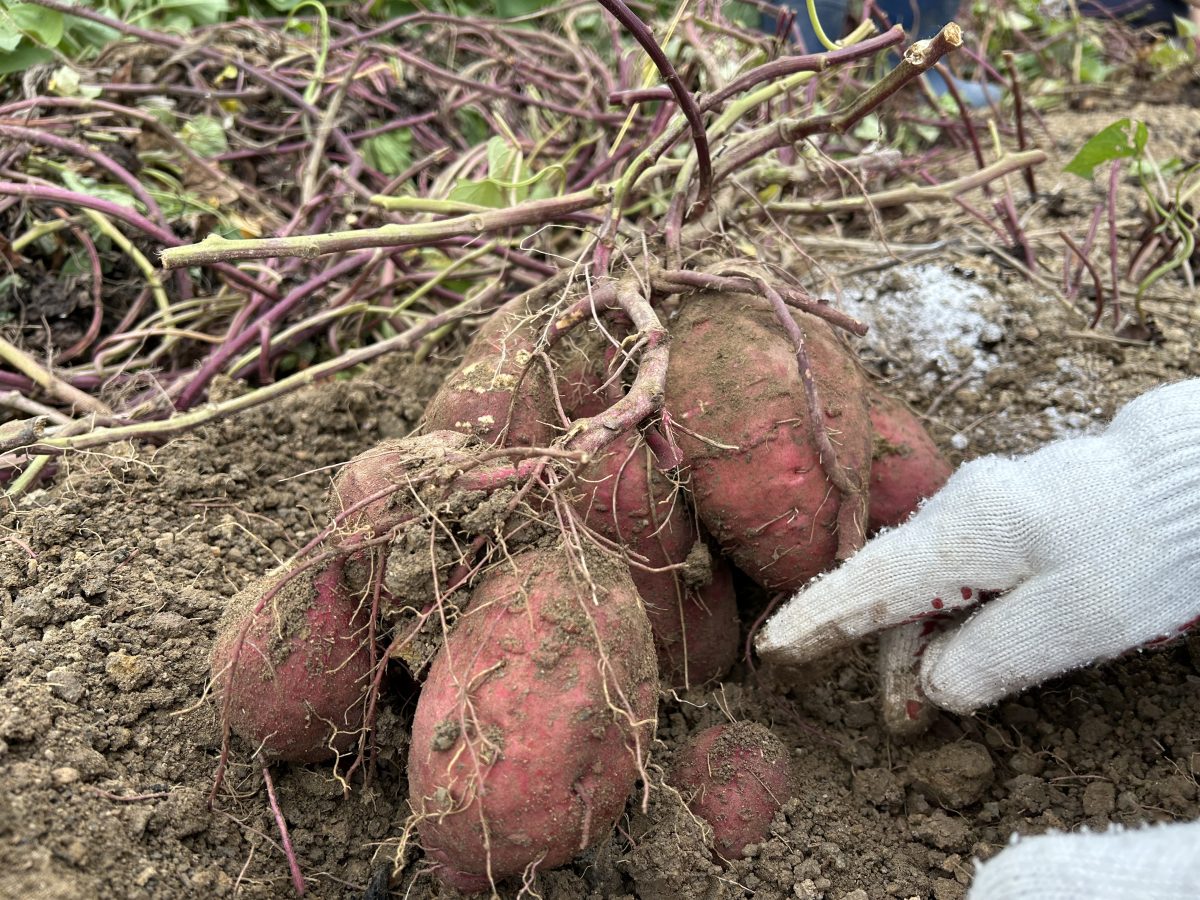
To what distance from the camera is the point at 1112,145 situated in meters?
1.55

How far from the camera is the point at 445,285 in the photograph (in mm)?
1897

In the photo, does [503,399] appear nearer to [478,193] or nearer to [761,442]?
[761,442]

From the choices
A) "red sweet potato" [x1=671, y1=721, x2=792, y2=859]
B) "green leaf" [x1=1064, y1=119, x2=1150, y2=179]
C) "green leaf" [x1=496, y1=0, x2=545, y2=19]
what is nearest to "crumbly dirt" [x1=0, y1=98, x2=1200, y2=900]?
"red sweet potato" [x1=671, y1=721, x2=792, y2=859]

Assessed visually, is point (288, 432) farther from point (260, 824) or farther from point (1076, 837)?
point (1076, 837)

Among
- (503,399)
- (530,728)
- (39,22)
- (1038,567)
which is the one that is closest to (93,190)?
(39,22)

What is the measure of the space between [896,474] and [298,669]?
35.5 inches

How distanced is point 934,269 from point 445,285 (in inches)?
41.2

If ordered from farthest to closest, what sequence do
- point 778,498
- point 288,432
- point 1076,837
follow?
point 288,432 → point 778,498 → point 1076,837

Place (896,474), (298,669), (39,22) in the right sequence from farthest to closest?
(39,22)
(896,474)
(298,669)

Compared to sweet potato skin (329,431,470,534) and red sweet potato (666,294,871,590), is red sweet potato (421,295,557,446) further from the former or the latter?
red sweet potato (666,294,871,590)

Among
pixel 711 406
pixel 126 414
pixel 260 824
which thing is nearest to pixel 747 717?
pixel 711 406

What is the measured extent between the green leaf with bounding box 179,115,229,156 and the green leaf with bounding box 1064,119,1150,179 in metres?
1.80

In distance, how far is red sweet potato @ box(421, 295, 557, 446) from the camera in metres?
1.20

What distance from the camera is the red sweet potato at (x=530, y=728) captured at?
0.89 m
